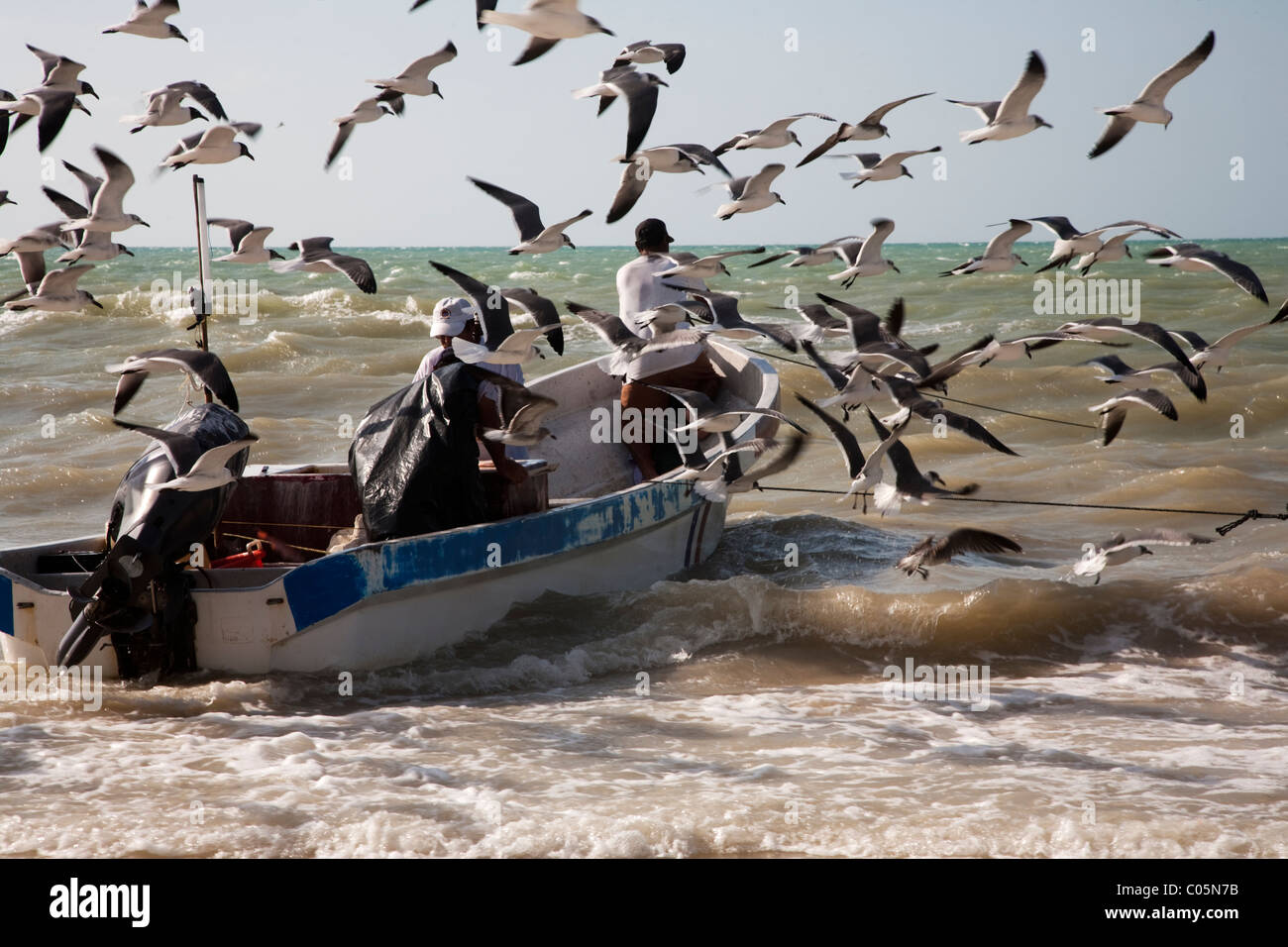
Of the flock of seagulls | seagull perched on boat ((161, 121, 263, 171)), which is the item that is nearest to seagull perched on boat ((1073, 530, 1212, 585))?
the flock of seagulls

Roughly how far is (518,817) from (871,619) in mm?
3173

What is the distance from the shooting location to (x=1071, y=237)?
866 centimetres

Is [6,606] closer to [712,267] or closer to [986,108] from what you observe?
[712,267]

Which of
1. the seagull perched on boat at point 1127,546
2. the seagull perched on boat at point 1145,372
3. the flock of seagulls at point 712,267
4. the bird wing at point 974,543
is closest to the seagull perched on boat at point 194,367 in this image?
the flock of seagulls at point 712,267

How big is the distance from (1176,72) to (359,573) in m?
5.73

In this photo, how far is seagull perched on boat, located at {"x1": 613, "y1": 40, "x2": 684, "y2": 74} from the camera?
8773 millimetres

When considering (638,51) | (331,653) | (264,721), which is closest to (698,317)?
(638,51)

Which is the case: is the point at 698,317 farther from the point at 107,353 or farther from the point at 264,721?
the point at 107,353

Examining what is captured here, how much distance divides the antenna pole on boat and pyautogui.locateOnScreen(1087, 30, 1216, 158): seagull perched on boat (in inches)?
217

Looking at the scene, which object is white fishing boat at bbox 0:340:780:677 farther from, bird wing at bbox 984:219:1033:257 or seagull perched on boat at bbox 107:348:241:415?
bird wing at bbox 984:219:1033:257

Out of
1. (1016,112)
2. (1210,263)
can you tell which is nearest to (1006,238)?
(1016,112)

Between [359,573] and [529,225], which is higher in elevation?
[529,225]

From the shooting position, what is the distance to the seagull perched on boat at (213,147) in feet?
29.2

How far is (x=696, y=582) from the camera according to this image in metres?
8.04
